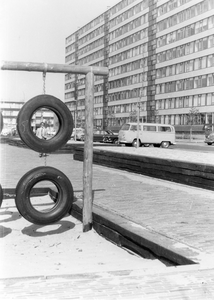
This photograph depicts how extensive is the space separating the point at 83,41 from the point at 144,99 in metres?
31.7

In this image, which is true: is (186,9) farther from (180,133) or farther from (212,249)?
(212,249)

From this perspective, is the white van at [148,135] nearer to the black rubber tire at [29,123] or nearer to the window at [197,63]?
the black rubber tire at [29,123]

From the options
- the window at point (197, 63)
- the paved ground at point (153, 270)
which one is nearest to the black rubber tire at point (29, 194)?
the paved ground at point (153, 270)

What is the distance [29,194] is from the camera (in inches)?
252

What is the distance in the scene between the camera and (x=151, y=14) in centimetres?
8262

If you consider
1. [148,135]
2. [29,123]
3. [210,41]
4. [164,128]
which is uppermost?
[210,41]

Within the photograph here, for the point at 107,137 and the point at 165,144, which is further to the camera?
the point at 107,137

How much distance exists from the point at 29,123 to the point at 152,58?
79764mm

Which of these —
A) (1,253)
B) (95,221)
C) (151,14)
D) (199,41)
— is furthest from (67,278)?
(151,14)

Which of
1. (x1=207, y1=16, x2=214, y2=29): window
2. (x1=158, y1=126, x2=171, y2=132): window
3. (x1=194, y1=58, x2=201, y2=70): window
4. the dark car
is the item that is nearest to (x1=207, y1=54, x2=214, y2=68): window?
(x1=194, y1=58, x2=201, y2=70): window

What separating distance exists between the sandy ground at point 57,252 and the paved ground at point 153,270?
384 mm

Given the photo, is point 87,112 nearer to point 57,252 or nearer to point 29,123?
point 29,123

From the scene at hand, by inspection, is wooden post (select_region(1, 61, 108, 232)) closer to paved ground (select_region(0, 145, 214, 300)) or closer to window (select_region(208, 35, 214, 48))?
paved ground (select_region(0, 145, 214, 300))

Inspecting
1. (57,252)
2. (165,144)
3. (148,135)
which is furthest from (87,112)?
(165,144)
